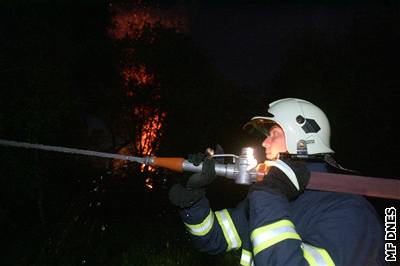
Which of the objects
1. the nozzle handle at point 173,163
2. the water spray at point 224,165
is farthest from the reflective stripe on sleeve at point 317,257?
the nozzle handle at point 173,163

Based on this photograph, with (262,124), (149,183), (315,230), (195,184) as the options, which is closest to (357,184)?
(315,230)

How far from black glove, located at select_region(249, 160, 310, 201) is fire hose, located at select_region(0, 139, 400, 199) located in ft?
0.25

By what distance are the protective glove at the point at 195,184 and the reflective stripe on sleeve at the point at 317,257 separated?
78cm

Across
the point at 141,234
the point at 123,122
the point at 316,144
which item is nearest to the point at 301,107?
the point at 316,144

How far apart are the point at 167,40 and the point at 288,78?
7.39m

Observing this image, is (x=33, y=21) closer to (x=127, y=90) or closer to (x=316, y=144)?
(x=316, y=144)

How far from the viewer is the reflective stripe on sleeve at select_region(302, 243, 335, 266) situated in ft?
6.62

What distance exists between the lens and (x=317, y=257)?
2041 millimetres

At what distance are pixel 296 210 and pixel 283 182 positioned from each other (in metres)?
0.39

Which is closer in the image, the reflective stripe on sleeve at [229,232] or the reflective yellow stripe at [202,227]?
the reflective yellow stripe at [202,227]

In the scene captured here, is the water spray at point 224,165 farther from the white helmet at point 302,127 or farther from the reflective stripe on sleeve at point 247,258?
the reflective stripe on sleeve at point 247,258

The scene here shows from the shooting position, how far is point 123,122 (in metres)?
23.5

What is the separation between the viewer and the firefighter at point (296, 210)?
204cm

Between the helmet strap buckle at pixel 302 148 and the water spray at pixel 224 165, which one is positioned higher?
the helmet strap buckle at pixel 302 148
